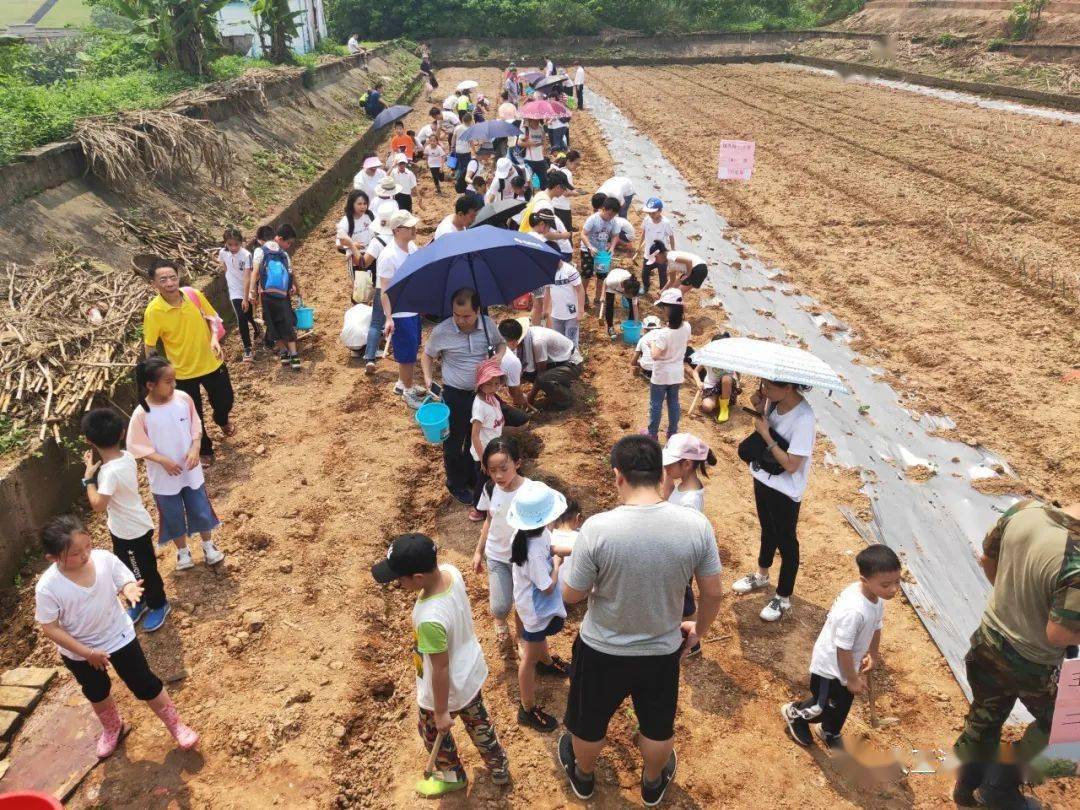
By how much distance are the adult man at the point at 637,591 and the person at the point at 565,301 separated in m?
4.89

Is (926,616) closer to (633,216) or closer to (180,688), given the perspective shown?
(180,688)

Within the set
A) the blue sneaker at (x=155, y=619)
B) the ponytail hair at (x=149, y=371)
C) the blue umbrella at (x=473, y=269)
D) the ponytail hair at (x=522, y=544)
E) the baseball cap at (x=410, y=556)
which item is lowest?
the blue sneaker at (x=155, y=619)

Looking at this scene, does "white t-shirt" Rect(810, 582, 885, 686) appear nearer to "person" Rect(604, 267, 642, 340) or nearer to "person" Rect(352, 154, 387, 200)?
"person" Rect(604, 267, 642, 340)

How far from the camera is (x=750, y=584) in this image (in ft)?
16.8

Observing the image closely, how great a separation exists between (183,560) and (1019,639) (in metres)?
5.32

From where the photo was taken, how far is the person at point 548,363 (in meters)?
7.49

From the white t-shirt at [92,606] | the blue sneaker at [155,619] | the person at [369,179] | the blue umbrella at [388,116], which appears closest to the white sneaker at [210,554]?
the blue sneaker at [155,619]

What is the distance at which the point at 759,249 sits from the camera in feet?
39.9

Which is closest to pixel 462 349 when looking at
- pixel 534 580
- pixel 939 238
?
pixel 534 580

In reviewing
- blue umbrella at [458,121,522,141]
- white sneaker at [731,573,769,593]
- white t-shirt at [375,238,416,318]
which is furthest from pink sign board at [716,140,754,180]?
white sneaker at [731,573,769,593]

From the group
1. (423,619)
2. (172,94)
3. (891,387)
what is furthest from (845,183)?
(423,619)

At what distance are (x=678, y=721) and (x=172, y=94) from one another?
14997 millimetres

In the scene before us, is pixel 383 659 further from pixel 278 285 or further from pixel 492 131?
pixel 492 131

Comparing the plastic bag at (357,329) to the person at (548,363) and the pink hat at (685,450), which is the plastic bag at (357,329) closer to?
the person at (548,363)
